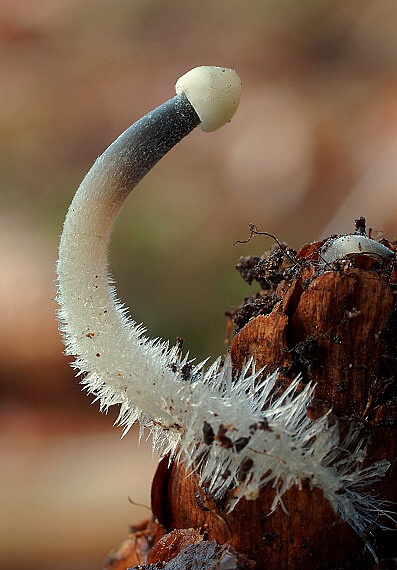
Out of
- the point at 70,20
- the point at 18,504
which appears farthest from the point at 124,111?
the point at 18,504

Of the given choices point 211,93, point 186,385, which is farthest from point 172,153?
point 186,385

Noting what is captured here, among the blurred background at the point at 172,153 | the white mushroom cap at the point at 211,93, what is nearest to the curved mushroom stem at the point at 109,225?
the white mushroom cap at the point at 211,93

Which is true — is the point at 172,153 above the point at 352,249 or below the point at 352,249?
above

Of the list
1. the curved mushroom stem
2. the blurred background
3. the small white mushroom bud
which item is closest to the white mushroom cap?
the curved mushroom stem

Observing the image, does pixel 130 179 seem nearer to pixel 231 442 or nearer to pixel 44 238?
pixel 231 442

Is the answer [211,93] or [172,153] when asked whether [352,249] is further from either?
[172,153]

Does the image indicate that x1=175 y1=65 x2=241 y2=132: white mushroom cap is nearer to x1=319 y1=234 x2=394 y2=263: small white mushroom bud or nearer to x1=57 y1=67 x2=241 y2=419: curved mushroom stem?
x1=57 y1=67 x2=241 y2=419: curved mushroom stem

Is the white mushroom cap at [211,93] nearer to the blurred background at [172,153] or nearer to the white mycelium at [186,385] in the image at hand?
the white mycelium at [186,385]
